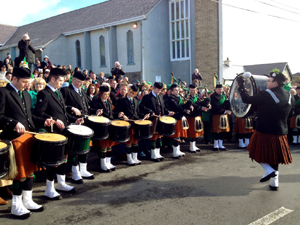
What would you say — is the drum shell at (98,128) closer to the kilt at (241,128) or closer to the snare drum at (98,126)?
the snare drum at (98,126)

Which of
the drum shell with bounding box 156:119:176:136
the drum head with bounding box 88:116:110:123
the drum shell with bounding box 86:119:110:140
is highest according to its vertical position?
the drum head with bounding box 88:116:110:123

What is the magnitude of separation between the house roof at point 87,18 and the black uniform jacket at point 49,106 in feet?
54.1

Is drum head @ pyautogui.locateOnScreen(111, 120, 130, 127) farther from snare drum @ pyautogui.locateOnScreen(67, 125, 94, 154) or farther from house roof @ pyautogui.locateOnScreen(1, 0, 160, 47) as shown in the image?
house roof @ pyautogui.locateOnScreen(1, 0, 160, 47)

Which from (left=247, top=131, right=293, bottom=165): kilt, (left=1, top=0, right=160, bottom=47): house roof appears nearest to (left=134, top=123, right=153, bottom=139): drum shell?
(left=247, top=131, right=293, bottom=165): kilt

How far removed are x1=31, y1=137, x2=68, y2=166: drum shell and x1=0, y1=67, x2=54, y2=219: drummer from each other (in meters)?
0.11

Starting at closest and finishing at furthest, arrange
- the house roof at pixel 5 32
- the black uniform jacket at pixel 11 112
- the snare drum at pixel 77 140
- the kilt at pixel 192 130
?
the black uniform jacket at pixel 11 112 < the snare drum at pixel 77 140 < the kilt at pixel 192 130 < the house roof at pixel 5 32

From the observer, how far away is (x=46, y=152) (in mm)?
3982

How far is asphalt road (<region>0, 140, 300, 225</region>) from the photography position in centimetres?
389

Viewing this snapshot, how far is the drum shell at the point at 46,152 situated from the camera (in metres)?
3.96

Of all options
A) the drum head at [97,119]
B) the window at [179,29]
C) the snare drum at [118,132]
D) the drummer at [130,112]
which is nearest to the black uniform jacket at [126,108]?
the drummer at [130,112]

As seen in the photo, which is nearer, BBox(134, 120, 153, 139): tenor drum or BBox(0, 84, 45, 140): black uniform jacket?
BBox(0, 84, 45, 140): black uniform jacket

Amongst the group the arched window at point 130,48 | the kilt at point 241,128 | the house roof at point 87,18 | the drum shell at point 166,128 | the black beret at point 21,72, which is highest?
the house roof at point 87,18

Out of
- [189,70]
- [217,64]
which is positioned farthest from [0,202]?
[217,64]

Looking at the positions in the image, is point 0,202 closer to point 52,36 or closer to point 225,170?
point 225,170
